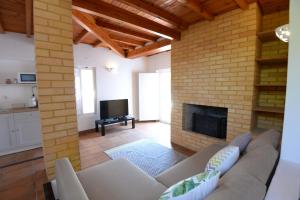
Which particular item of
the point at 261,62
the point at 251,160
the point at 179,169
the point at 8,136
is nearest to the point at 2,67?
the point at 8,136

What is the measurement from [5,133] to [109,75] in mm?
→ 2984

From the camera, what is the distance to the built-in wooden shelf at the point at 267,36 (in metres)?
2.26

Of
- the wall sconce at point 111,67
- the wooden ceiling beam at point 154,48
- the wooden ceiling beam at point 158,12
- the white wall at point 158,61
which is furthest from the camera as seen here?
the white wall at point 158,61

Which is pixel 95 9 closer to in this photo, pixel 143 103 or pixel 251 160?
pixel 251 160

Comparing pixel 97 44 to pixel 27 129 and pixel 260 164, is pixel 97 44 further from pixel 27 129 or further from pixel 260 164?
pixel 260 164

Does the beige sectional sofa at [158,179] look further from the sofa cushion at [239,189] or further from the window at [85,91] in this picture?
the window at [85,91]

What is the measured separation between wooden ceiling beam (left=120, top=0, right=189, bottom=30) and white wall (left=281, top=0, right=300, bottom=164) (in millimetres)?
1700

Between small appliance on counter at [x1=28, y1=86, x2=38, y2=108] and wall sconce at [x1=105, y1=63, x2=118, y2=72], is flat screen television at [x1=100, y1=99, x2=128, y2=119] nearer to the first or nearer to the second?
wall sconce at [x1=105, y1=63, x2=118, y2=72]

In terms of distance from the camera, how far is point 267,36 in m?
2.40

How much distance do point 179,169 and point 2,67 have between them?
14.3 ft

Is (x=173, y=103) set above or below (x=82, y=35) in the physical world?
below

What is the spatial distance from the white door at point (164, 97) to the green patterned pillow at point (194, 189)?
189 inches

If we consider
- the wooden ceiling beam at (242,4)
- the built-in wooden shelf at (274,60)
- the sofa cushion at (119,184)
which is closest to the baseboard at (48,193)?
the sofa cushion at (119,184)

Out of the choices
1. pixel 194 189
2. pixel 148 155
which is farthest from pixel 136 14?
pixel 194 189
